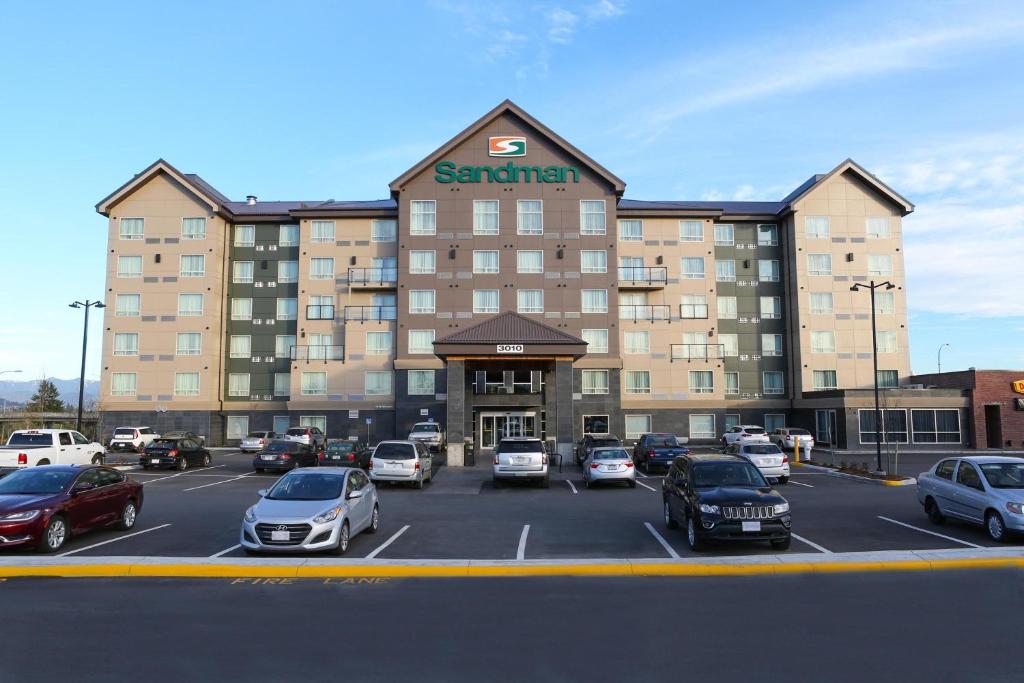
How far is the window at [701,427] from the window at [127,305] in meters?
40.2

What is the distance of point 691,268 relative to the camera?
4988cm

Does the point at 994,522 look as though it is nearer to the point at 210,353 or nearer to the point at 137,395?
the point at 210,353

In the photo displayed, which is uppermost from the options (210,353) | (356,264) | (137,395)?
(356,264)

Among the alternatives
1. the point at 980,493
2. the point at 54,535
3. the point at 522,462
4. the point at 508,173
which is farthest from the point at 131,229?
the point at 980,493

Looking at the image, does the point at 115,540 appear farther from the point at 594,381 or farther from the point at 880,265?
the point at 880,265

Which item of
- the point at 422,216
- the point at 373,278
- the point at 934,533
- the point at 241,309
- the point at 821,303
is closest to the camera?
the point at 934,533

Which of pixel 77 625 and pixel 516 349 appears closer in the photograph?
pixel 77 625

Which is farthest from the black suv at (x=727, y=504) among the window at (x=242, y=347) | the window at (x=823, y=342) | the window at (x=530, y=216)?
the window at (x=242, y=347)

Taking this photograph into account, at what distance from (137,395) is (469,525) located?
132 feet

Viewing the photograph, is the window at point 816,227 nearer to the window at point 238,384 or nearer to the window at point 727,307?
the window at point 727,307

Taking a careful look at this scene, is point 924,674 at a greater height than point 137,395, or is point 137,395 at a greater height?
point 137,395

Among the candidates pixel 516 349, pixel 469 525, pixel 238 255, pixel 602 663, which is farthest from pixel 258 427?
pixel 602 663

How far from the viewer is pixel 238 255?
50656 millimetres

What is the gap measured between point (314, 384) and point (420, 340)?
8290 millimetres
